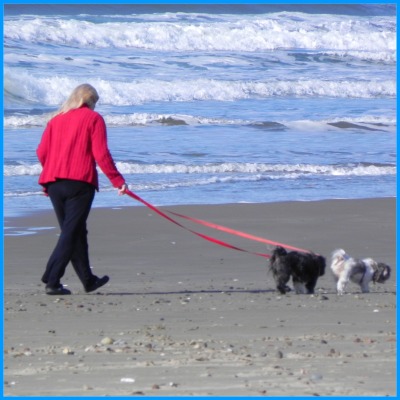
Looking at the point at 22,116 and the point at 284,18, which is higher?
the point at 284,18

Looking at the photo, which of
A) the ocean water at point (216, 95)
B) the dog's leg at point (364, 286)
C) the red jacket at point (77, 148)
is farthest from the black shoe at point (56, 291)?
the ocean water at point (216, 95)

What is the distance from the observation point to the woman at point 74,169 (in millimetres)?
7008

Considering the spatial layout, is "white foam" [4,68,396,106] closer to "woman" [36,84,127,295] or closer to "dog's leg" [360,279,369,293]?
"woman" [36,84,127,295]

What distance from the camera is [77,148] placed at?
7020 mm

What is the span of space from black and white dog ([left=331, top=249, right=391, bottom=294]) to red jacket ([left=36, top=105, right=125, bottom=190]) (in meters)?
1.63

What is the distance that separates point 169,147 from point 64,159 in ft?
31.8

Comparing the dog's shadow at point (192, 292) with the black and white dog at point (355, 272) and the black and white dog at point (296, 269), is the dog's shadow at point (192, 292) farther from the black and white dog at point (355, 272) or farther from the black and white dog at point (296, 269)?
the black and white dog at point (355, 272)

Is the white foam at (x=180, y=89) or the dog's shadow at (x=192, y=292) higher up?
the white foam at (x=180, y=89)

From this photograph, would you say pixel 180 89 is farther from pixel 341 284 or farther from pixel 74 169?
pixel 74 169

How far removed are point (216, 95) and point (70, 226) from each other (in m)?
18.0

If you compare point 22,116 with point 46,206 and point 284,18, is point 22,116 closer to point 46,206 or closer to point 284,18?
point 46,206

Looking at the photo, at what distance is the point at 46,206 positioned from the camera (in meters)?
11.8

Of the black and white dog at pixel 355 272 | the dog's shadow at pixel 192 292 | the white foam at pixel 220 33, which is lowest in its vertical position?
the dog's shadow at pixel 192 292

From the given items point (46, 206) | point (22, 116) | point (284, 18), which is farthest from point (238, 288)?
point (284, 18)
